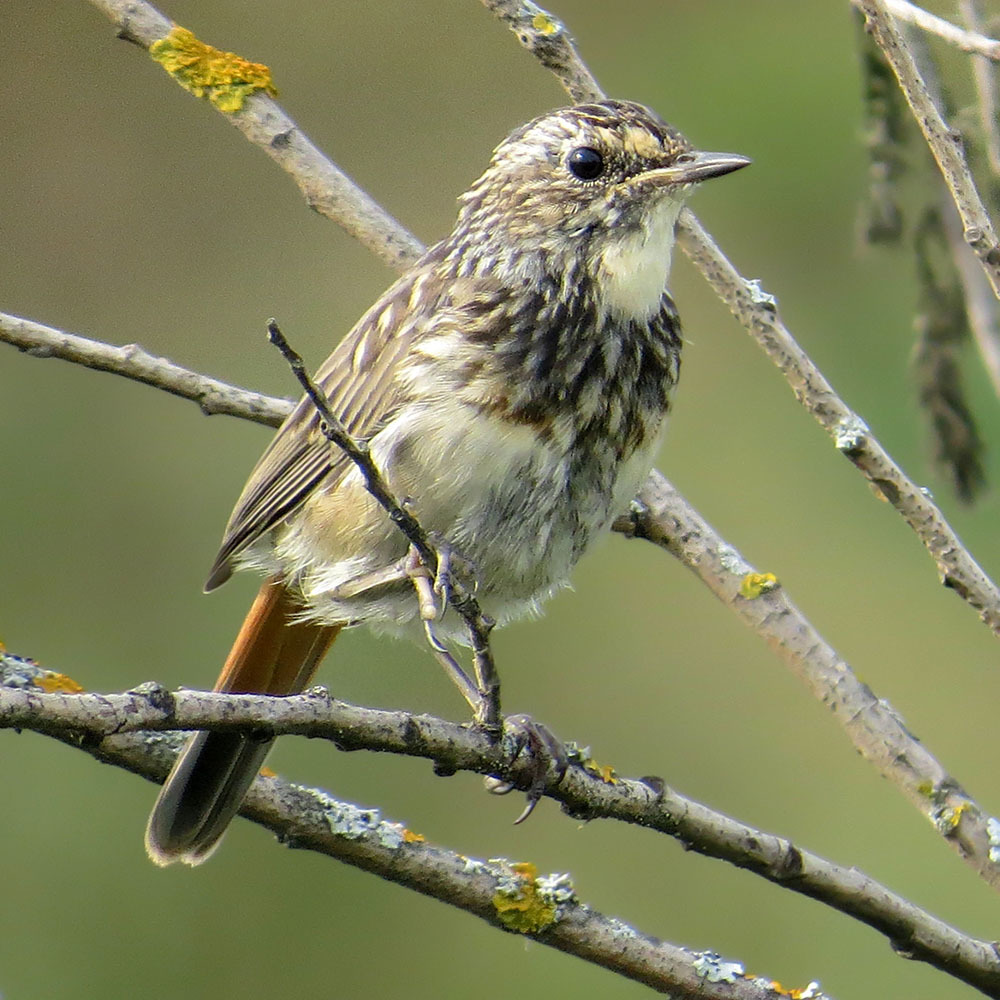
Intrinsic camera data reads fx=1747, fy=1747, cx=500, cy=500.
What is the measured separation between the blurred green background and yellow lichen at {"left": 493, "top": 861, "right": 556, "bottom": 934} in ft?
8.83

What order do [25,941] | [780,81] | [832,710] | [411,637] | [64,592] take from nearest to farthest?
[832,710] < [411,637] < [25,941] < [64,592] < [780,81]

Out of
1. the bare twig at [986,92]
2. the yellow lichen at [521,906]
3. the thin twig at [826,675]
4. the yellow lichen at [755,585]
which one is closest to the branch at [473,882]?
the yellow lichen at [521,906]

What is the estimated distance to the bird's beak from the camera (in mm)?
3240

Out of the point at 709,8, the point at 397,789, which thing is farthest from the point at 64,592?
the point at 709,8

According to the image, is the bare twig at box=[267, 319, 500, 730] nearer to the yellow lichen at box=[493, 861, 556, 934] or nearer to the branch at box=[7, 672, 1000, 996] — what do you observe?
the branch at box=[7, 672, 1000, 996]

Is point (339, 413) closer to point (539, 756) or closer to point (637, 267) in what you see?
point (637, 267)

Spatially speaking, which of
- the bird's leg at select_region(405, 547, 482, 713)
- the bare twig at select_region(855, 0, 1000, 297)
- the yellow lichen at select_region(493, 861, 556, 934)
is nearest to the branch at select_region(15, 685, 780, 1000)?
the yellow lichen at select_region(493, 861, 556, 934)

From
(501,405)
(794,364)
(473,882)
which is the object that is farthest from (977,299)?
(473,882)

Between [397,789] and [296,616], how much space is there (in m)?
1.96

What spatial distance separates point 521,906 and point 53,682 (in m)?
0.81

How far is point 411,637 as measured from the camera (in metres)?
3.64

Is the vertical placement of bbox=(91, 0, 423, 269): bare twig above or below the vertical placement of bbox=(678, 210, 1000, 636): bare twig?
above

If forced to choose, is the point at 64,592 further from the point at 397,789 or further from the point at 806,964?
the point at 806,964

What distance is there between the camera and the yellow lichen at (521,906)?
2.69 meters
